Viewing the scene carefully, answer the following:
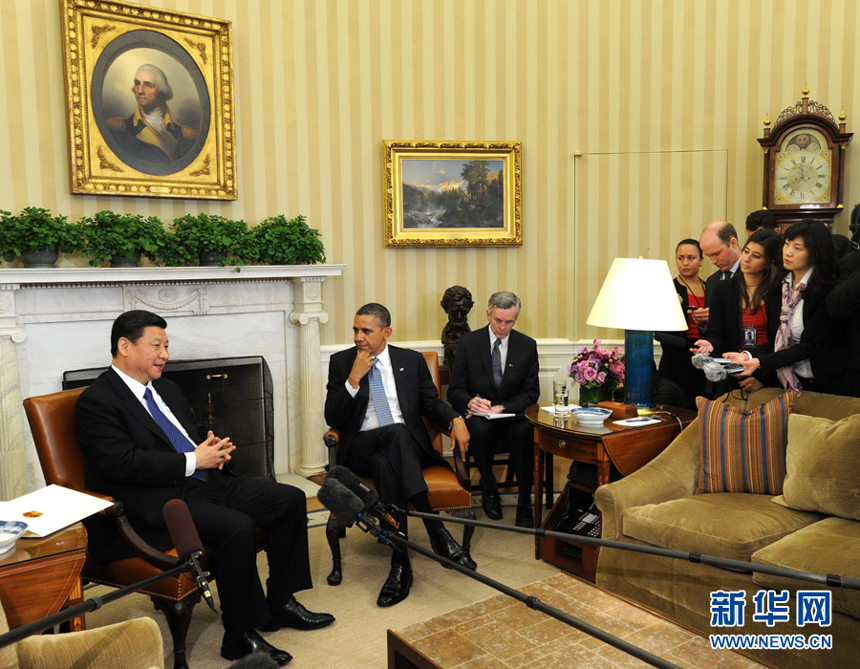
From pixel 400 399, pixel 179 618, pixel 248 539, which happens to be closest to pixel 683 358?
pixel 400 399

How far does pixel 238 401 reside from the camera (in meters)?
5.13

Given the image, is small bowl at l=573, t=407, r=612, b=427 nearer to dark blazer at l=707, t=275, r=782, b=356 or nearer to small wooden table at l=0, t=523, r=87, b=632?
dark blazer at l=707, t=275, r=782, b=356

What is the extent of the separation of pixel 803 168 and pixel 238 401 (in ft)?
14.7

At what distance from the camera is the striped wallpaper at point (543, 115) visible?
17.6 feet

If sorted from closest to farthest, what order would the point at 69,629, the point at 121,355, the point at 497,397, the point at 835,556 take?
the point at 69,629, the point at 835,556, the point at 121,355, the point at 497,397

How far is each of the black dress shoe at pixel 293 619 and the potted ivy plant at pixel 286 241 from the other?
261 centimetres

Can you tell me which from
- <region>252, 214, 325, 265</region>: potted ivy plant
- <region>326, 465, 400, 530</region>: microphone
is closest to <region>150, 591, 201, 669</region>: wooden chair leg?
<region>326, 465, 400, 530</region>: microphone

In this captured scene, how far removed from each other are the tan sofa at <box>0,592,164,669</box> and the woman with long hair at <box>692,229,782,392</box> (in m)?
2.91

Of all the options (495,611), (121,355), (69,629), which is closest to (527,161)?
(121,355)

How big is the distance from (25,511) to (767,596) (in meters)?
2.56

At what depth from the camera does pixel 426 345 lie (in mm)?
5742

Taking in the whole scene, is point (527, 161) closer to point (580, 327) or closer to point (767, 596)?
point (580, 327)

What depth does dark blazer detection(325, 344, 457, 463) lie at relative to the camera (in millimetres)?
3835

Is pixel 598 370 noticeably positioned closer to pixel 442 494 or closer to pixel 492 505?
pixel 492 505
